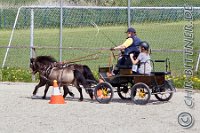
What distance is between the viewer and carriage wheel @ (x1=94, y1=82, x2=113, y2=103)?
15844 mm

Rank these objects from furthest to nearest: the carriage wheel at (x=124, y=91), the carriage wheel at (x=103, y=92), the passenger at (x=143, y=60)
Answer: the carriage wheel at (x=124, y=91) → the carriage wheel at (x=103, y=92) → the passenger at (x=143, y=60)

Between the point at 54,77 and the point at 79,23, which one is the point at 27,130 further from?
the point at 79,23

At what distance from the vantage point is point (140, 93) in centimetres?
1557

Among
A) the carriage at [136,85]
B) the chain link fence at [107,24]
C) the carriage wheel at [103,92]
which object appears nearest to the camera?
the carriage at [136,85]

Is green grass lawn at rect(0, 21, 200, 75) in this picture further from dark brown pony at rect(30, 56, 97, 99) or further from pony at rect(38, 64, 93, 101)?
pony at rect(38, 64, 93, 101)

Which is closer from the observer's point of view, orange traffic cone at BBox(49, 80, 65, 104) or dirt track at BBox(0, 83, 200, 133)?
dirt track at BBox(0, 83, 200, 133)

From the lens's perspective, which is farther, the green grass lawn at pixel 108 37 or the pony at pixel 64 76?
the green grass lawn at pixel 108 37

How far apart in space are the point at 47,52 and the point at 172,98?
1379cm

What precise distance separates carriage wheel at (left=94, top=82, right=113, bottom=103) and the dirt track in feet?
0.49

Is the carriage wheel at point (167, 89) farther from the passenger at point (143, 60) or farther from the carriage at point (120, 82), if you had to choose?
the passenger at point (143, 60)

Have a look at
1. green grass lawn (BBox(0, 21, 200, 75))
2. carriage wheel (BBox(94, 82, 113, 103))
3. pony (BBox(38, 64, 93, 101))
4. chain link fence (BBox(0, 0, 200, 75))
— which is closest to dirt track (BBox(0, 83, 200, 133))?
carriage wheel (BBox(94, 82, 113, 103))

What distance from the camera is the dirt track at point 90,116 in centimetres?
1213

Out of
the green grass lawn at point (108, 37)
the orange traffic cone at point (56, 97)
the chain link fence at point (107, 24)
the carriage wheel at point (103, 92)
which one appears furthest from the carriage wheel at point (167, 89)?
the green grass lawn at point (108, 37)

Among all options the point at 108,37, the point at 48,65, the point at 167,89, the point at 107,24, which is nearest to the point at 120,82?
the point at 167,89
